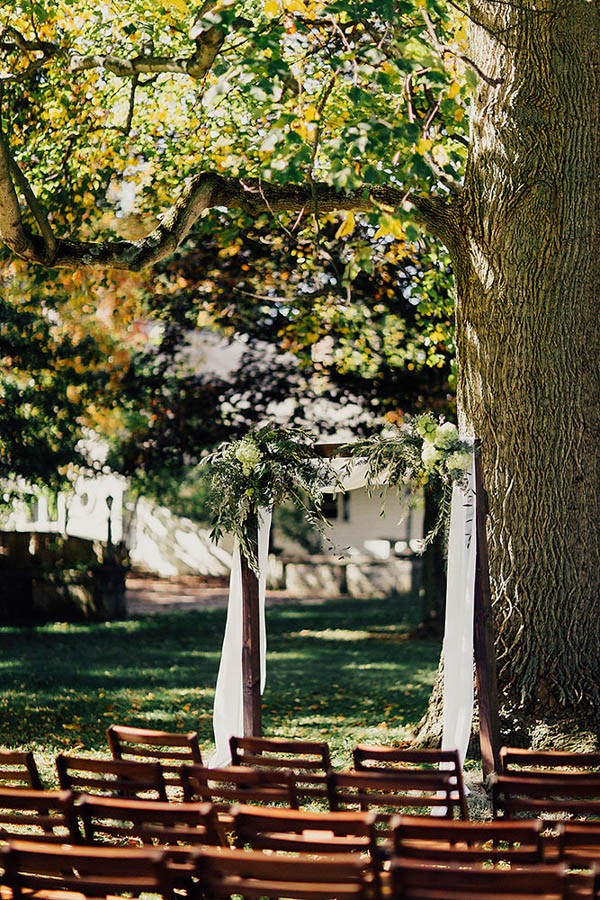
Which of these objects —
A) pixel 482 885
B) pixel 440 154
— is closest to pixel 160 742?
pixel 482 885

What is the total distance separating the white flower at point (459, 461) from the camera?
8969 mm

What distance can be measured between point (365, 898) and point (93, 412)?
17834mm

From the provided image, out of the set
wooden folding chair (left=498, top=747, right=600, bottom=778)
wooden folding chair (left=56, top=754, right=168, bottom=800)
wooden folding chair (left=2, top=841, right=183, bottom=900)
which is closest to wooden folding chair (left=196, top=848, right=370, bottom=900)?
wooden folding chair (left=2, top=841, right=183, bottom=900)

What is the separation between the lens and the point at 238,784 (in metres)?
7.00

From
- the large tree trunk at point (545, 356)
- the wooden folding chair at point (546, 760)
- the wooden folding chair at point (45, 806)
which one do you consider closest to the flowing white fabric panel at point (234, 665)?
the large tree trunk at point (545, 356)

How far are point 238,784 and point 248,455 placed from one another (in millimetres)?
2993

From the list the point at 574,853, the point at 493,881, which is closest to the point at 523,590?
the point at 574,853

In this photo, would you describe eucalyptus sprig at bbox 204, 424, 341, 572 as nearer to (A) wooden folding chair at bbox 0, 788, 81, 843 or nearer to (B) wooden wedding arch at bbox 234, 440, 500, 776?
(B) wooden wedding arch at bbox 234, 440, 500, 776

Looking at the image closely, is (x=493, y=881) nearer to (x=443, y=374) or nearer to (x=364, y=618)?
(x=443, y=374)

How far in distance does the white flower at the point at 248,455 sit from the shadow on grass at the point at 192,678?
322 centimetres

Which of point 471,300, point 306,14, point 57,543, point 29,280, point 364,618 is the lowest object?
point 364,618

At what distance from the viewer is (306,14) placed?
11703mm

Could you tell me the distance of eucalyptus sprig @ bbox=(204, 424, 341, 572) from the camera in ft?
30.7

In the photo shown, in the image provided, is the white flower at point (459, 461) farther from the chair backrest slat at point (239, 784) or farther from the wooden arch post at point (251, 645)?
the chair backrest slat at point (239, 784)
